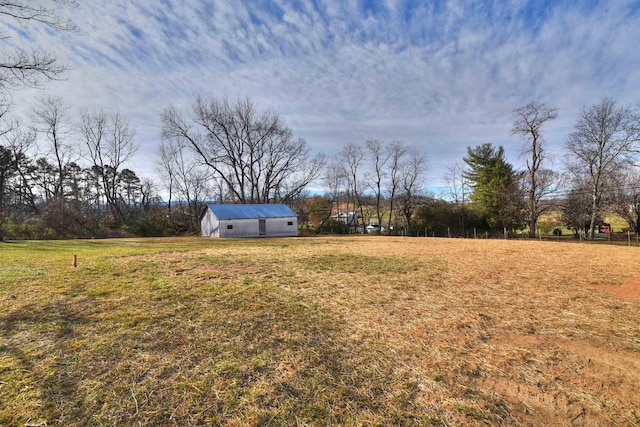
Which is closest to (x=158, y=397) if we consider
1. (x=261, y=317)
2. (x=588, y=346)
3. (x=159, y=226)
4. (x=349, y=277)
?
(x=261, y=317)

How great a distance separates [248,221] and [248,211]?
161cm

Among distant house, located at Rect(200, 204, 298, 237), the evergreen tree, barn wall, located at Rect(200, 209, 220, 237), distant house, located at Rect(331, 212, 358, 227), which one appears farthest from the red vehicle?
barn wall, located at Rect(200, 209, 220, 237)

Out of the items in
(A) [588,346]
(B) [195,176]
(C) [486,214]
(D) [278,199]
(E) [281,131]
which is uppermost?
(E) [281,131]

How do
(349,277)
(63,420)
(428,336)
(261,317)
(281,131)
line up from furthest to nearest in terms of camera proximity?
(281,131)
(349,277)
(261,317)
(428,336)
(63,420)

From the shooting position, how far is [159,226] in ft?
90.9

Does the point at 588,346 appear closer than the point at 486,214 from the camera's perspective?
Yes

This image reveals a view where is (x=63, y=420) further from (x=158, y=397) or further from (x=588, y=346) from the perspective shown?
(x=588, y=346)

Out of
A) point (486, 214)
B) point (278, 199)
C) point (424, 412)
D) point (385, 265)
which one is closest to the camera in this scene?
point (424, 412)

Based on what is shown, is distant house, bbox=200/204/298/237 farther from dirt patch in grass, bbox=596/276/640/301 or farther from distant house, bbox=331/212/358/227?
dirt patch in grass, bbox=596/276/640/301

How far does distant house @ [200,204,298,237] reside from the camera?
81.9 ft

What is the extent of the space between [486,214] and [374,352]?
29.5 m

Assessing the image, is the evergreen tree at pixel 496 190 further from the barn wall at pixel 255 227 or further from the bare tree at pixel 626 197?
the barn wall at pixel 255 227

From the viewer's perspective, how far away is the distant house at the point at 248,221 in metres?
25.0

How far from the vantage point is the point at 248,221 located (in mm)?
25641
